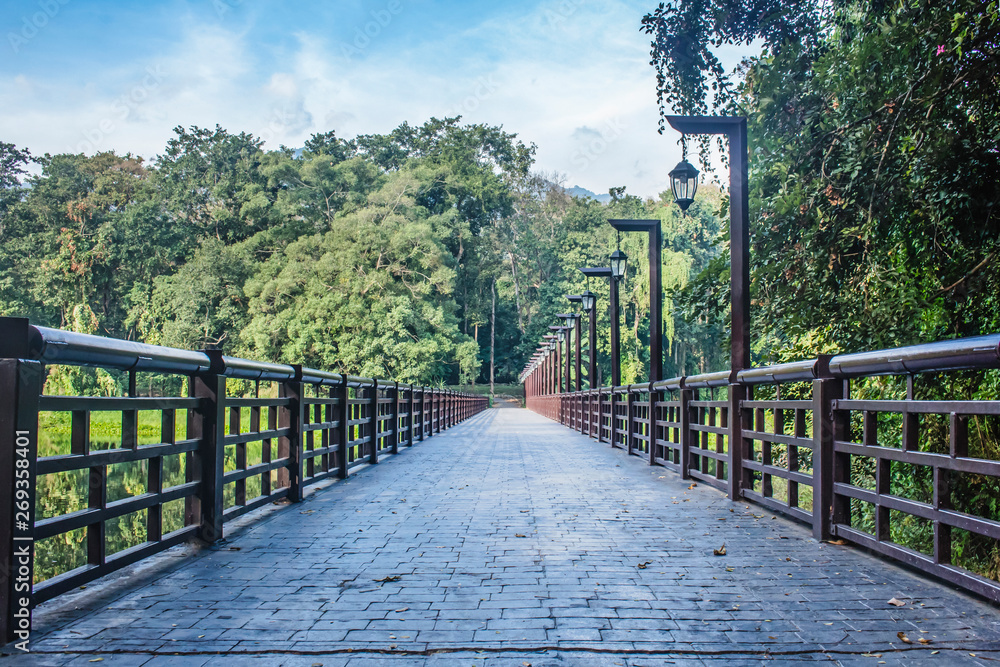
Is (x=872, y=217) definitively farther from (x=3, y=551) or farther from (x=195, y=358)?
(x=3, y=551)

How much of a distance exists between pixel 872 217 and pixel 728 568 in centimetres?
481

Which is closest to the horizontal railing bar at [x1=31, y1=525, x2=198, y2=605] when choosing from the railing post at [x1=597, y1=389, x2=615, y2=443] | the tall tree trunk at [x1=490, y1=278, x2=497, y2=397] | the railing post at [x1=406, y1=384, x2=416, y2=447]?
the railing post at [x1=406, y1=384, x2=416, y2=447]

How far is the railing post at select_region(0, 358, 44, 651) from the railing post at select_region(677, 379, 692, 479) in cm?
640

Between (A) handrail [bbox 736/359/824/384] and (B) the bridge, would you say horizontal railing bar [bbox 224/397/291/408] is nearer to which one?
(B) the bridge

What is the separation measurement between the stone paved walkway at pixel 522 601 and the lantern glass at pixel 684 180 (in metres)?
5.59

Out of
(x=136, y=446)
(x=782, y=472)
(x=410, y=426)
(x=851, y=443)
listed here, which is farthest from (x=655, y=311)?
(x=136, y=446)

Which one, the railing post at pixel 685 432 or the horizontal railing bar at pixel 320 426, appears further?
the railing post at pixel 685 432

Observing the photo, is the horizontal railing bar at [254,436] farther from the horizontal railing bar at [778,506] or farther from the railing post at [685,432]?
the railing post at [685,432]

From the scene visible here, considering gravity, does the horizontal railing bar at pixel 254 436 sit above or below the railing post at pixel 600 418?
A: above

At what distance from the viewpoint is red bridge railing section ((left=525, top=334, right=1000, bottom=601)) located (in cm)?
345

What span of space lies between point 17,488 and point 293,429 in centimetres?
368

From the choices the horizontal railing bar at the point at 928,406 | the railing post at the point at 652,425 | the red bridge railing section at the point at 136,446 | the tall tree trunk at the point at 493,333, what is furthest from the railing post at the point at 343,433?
the tall tree trunk at the point at 493,333

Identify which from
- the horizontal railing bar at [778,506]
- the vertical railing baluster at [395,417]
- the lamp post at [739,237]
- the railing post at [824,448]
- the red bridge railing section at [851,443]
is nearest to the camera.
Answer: the red bridge railing section at [851,443]

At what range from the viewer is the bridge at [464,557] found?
275 centimetres
